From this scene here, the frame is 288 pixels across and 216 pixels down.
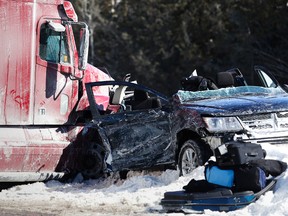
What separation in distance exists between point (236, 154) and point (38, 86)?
4493 mm

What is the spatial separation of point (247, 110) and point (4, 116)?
11.8 feet

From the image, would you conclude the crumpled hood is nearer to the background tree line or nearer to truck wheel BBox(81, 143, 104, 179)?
truck wheel BBox(81, 143, 104, 179)

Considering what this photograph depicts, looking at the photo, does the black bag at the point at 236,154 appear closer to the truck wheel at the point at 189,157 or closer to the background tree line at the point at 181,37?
the truck wheel at the point at 189,157

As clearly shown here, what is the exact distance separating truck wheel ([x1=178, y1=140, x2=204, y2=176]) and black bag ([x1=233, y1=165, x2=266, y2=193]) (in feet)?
6.79

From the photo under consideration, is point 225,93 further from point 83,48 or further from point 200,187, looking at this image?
point 200,187

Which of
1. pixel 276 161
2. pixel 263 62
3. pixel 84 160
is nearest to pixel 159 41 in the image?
pixel 263 62

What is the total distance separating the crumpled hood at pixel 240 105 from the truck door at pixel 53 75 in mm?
2129

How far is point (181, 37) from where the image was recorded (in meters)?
47.1

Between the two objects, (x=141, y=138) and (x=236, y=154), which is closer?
(x=236, y=154)

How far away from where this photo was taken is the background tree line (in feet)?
126

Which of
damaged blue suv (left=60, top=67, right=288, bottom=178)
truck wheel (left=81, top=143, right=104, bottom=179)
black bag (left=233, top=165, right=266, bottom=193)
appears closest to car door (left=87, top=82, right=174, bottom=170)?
damaged blue suv (left=60, top=67, right=288, bottom=178)

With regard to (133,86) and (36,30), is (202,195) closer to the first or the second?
(133,86)

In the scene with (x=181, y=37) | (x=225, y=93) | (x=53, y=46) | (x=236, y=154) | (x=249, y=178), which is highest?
(x=53, y=46)

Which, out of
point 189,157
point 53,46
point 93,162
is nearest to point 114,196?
point 189,157
